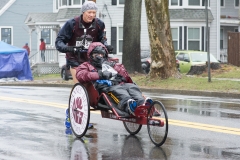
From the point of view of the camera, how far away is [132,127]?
35.5 ft

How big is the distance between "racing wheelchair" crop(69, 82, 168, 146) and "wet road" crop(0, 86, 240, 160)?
16 centimetres

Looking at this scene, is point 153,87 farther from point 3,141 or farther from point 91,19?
point 3,141

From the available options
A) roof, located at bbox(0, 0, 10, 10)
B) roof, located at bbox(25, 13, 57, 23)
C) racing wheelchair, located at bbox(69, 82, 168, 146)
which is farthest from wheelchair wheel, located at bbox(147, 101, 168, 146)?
roof, located at bbox(0, 0, 10, 10)

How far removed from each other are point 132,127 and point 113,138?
0.52 m

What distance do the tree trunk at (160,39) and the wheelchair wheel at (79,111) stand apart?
46.2 ft

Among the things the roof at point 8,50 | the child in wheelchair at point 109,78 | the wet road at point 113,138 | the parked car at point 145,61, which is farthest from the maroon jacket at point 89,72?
the parked car at point 145,61

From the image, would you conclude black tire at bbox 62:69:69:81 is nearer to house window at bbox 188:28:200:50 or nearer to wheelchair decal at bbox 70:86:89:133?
house window at bbox 188:28:200:50

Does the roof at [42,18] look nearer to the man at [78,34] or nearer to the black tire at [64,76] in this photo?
the black tire at [64,76]

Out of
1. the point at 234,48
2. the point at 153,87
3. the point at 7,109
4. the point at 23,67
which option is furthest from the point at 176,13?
the point at 7,109

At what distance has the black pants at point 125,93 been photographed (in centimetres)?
985

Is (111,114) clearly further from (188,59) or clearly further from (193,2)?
(193,2)

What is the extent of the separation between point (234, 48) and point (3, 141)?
31562mm

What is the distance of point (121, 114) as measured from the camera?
9.94m

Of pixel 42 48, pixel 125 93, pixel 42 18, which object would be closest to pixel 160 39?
pixel 125 93
